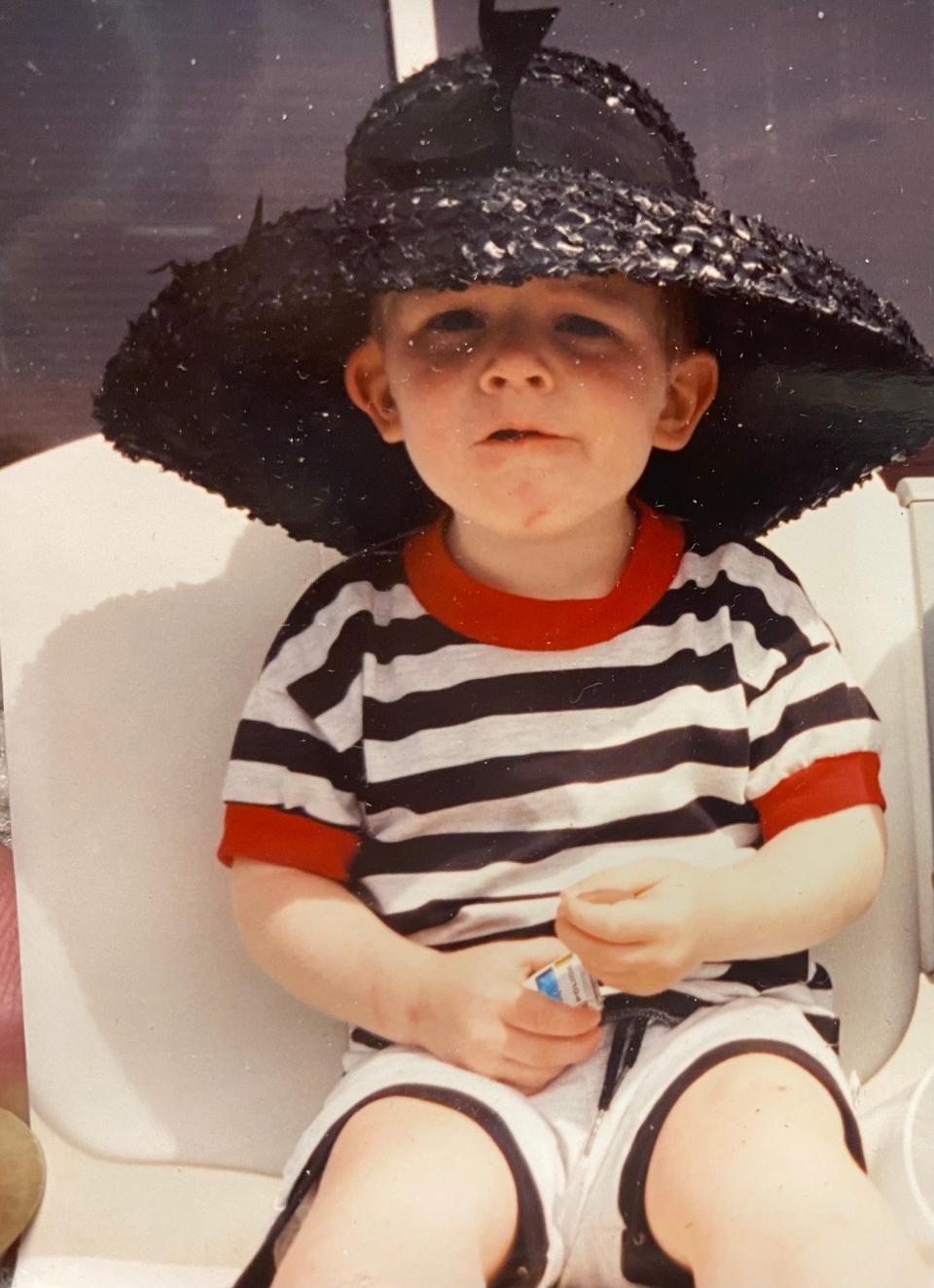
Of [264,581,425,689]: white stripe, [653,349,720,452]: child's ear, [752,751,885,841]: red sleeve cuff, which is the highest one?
[653,349,720,452]: child's ear

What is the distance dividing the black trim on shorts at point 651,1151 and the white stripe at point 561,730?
0.49ft

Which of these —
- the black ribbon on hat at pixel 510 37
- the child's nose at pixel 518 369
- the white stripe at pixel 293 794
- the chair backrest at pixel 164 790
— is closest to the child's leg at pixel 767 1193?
the chair backrest at pixel 164 790

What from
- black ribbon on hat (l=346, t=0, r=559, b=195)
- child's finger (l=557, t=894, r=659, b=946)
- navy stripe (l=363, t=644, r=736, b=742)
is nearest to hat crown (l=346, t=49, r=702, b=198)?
black ribbon on hat (l=346, t=0, r=559, b=195)

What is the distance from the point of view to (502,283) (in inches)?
21.2

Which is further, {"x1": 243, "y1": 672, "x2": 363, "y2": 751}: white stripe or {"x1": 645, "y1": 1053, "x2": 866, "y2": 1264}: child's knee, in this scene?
{"x1": 243, "y1": 672, "x2": 363, "y2": 751}: white stripe

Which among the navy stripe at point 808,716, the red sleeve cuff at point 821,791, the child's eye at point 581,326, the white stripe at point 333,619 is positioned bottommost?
the red sleeve cuff at point 821,791

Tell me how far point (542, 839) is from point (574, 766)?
38 millimetres

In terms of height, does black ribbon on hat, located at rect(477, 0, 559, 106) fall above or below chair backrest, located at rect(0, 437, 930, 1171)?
above

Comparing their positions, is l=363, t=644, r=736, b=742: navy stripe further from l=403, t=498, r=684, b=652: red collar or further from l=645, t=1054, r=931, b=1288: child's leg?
l=645, t=1054, r=931, b=1288: child's leg

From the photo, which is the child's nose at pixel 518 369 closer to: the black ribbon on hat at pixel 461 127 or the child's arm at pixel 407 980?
the black ribbon on hat at pixel 461 127

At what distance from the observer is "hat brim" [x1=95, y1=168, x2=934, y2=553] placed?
0.54 m

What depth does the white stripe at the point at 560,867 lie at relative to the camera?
2.02 ft

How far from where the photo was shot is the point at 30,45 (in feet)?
2.06

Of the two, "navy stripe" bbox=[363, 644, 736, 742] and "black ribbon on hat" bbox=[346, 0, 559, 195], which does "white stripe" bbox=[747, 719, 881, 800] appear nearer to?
"navy stripe" bbox=[363, 644, 736, 742]
